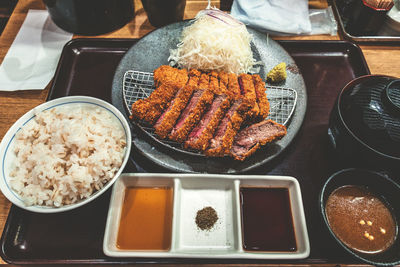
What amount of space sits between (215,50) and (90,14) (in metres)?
1.49

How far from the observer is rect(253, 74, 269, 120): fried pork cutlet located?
2592 millimetres

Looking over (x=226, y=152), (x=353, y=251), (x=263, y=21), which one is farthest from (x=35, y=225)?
(x=263, y=21)

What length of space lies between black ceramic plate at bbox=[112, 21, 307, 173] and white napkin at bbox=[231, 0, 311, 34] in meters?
0.24

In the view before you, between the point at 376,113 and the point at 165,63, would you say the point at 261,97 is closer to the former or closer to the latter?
the point at 376,113

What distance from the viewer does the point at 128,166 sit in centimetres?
249

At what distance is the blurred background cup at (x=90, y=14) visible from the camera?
9.95 ft

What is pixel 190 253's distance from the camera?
1993mm

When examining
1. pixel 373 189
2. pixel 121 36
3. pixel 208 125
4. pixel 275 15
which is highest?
pixel 275 15

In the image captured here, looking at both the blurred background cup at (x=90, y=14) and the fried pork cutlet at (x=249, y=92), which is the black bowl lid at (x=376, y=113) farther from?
the blurred background cup at (x=90, y=14)

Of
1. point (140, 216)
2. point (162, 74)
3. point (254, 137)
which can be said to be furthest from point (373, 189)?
Result: point (162, 74)

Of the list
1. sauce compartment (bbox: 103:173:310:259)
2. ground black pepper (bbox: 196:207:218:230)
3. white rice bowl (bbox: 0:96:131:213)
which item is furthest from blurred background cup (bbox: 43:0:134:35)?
ground black pepper (bbox: 196:207:218:230)

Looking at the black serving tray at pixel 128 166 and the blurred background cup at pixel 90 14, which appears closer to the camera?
the black serving tray at pixel 128 166

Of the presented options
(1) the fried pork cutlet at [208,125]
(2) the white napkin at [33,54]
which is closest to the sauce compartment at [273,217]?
(1) the fried pork cutlet at [208,125]

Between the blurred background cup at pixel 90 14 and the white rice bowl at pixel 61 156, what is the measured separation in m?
1.32
